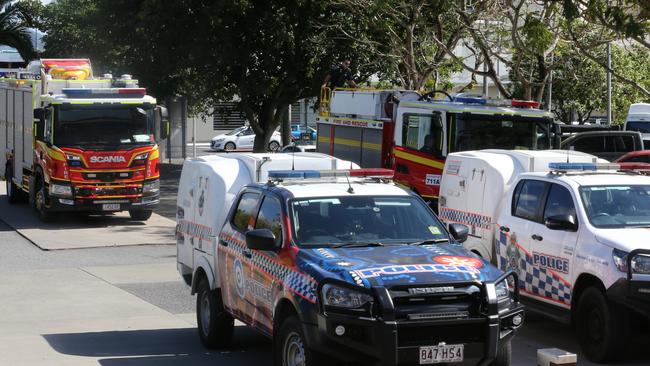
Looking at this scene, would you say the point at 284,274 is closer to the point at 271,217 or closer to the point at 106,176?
the point at 271,217

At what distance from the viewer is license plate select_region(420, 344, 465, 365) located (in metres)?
7.98

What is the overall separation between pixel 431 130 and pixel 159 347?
33.3 feet

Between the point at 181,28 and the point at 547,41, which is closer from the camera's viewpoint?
the point at 547,41

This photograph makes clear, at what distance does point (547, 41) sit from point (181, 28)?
15.4 meters

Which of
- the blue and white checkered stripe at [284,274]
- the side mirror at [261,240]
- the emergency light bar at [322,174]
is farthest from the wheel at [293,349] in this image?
the emergency light bar at [322,174]

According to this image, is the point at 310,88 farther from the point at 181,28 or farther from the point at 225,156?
the point at 225,156

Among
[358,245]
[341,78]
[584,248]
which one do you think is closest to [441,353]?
[358,245]

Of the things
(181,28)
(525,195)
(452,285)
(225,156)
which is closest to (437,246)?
(452,285)

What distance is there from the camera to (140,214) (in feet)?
80.7

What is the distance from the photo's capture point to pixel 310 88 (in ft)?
121

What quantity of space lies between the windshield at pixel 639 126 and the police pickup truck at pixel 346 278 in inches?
A: 962

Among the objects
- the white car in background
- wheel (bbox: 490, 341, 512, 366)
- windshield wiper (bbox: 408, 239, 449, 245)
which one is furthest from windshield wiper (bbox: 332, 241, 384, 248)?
the white car in background

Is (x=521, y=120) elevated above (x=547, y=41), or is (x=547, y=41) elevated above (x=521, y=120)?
(x=547, y=41)

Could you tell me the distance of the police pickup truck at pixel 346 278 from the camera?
8008 mm
